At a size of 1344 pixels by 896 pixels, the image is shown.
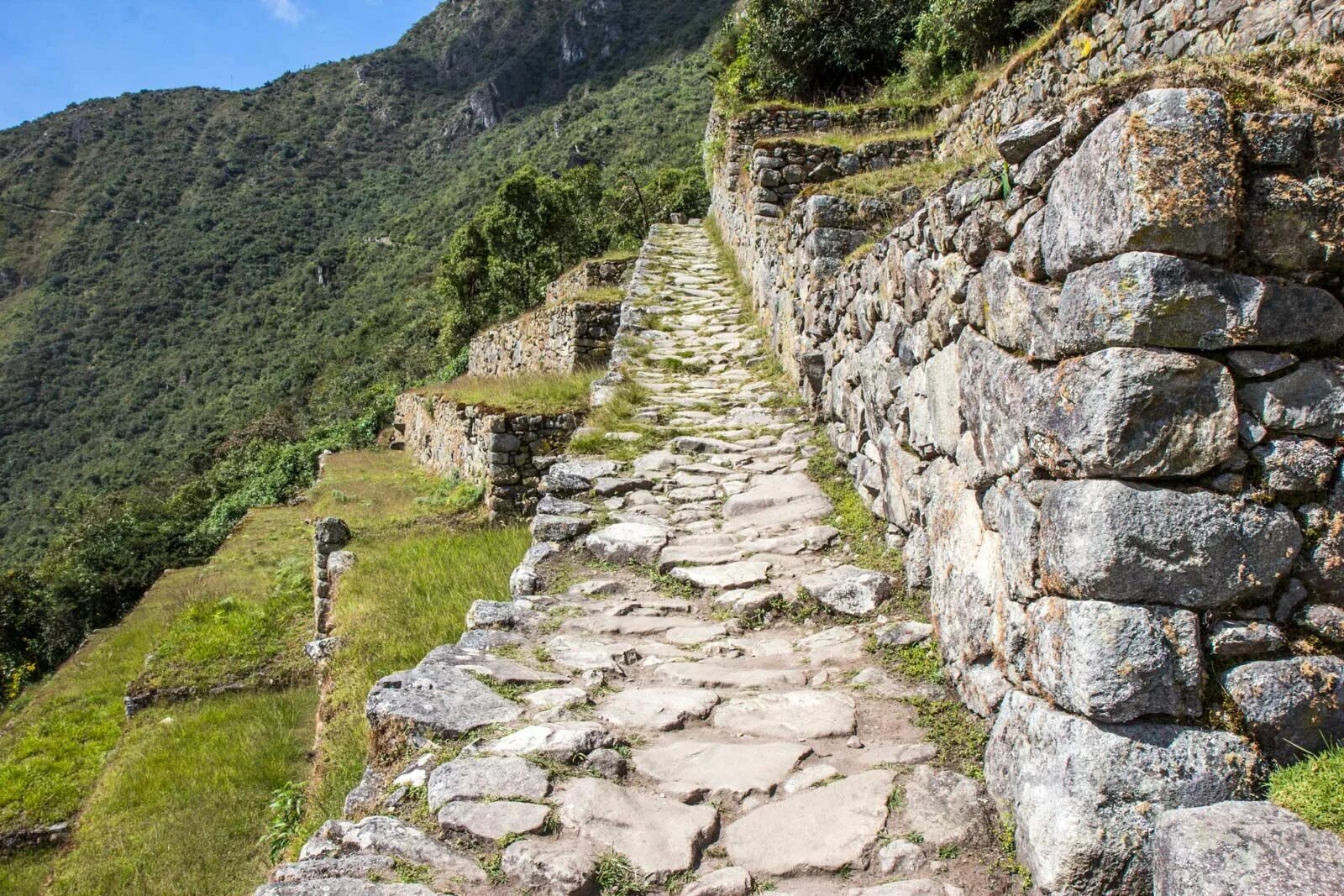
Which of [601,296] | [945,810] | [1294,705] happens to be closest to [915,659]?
[945,810]

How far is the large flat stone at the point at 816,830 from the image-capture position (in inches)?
82.6

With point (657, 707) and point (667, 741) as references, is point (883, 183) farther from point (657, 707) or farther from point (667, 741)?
point (667, 741)

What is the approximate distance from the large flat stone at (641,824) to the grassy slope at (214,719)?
2.19m

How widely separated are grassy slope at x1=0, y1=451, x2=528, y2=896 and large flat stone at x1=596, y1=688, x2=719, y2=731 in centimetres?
182

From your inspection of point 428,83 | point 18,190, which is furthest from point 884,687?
point 428,83

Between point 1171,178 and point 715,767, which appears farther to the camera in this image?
point 715,767

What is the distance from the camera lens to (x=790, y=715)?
2830mm

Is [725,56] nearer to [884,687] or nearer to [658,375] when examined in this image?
[658,375]

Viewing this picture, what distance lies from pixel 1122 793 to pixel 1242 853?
0.89 feet

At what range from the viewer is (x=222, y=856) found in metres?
5.50

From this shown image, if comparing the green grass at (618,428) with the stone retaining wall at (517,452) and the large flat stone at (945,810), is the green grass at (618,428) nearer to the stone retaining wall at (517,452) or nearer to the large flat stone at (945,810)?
the stone retaining wall at (517,452)

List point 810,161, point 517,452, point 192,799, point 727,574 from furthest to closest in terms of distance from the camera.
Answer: point 810,161 < point 517,452 < point 192,799 < point 727,574

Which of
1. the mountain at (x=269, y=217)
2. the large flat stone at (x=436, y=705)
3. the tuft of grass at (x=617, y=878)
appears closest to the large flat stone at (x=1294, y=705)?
the tuft of grass at (x=617, y=878)

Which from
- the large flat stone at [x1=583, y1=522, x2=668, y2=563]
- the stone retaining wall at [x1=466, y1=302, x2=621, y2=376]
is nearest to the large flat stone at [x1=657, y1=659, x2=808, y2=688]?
the large flat stone at [x1=583, y1=522, x2=668, y2=563]
